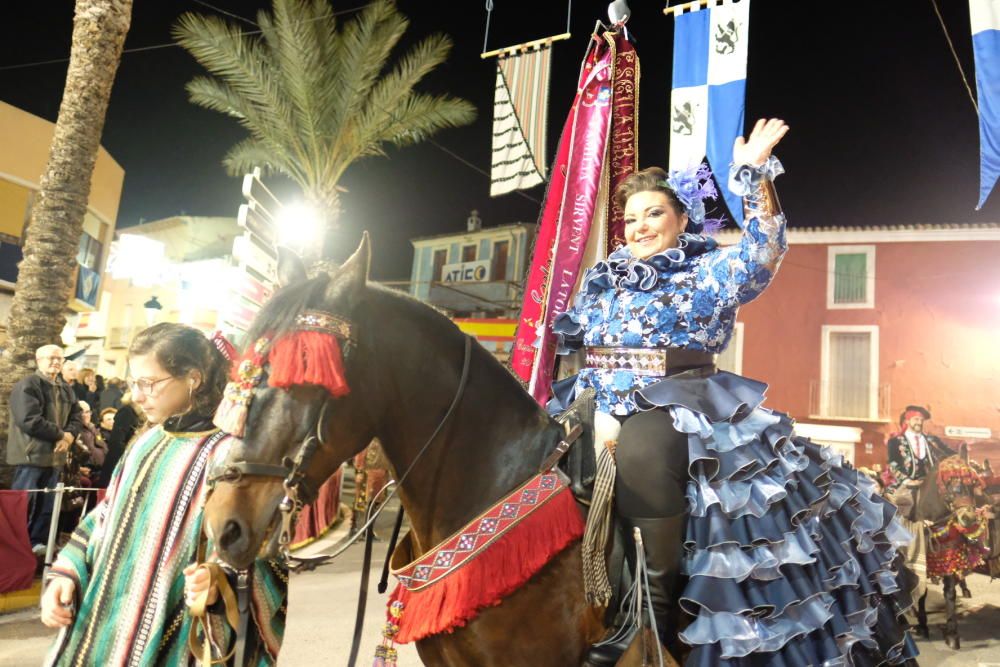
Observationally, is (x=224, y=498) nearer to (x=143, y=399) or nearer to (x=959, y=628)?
(x=143, y=399)

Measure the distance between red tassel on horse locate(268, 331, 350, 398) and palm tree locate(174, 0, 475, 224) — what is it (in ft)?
37.8

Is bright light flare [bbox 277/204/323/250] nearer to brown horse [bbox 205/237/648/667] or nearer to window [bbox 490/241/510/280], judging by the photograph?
brown horse [bbox 205/237/648/667]

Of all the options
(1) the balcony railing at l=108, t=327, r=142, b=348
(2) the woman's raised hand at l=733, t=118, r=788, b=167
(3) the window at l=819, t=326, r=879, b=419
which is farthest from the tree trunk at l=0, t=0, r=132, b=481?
(1) the balcony railing at l=108, t=327, r=142, b=348

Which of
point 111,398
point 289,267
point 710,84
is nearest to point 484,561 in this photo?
point 289,267

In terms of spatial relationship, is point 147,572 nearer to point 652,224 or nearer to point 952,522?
point 652,224

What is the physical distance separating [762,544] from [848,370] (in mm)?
22194

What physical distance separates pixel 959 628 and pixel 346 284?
9083mm

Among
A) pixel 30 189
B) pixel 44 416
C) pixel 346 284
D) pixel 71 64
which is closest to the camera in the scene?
pixel 346 284

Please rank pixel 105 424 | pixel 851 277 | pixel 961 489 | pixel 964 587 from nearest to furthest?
pixel 961 489, pixel 964 587, pixel 105 424, pixel 851 277

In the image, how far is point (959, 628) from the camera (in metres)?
7.70

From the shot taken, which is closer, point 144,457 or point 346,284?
point 346,284

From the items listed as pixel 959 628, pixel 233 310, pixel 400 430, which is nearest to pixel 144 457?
pixel 400 430

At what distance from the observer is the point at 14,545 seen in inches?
230

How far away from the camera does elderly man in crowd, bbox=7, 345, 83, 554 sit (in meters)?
6.38
